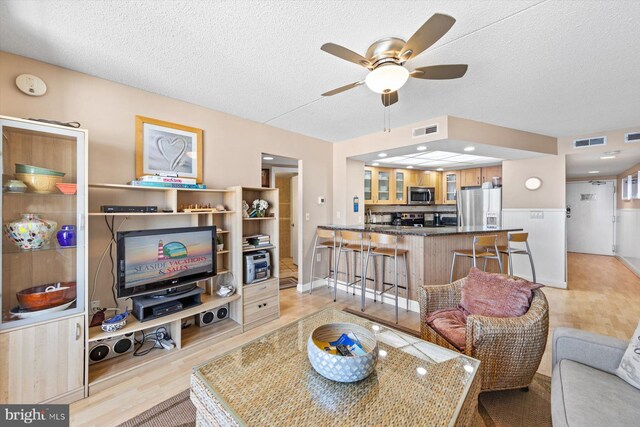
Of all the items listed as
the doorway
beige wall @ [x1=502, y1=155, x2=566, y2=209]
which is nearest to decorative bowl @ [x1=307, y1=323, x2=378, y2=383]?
the doorway

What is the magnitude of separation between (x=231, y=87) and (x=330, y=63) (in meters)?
1.00

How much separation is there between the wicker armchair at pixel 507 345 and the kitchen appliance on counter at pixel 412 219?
4.65 meters

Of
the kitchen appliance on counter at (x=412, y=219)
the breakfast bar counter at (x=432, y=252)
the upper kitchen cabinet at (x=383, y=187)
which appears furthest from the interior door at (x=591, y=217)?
the breakfast bar counter at (x=432, y=252)

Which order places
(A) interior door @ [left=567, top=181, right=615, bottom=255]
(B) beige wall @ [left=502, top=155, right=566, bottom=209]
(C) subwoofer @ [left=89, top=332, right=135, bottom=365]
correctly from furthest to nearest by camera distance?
(A) interior door @ [left=567, top=181, right=615, bottom=255] → (B) beige wall @ [left=502, top=155, right=566, bottom=209] → (C) subwoofer @ [left=89, top=332, right=135, bottom=365]

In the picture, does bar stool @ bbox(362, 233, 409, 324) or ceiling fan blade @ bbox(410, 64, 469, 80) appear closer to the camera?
ceiling fan blade @ bbox(410, 64, 469, 80)

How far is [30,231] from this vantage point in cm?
173

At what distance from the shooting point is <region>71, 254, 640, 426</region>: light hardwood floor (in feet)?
5.78

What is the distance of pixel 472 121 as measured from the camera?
10.9ft

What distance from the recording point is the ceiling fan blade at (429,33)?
1272 mm

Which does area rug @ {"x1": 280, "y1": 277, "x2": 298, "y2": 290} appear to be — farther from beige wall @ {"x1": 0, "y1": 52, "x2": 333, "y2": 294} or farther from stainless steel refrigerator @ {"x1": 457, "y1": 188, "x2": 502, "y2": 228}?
stainless steel refrigerator @ {"x1": 457, "y1": 188, "x2": 502, "y2": 228}

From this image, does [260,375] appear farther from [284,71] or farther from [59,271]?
[284,71]

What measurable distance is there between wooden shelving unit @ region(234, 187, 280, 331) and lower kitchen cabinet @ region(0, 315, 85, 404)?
130 centimetres

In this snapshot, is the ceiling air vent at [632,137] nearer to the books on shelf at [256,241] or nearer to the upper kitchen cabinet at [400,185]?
the upper kitchen cabinet at [400,185]

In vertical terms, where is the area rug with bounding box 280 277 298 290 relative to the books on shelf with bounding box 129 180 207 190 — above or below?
below
